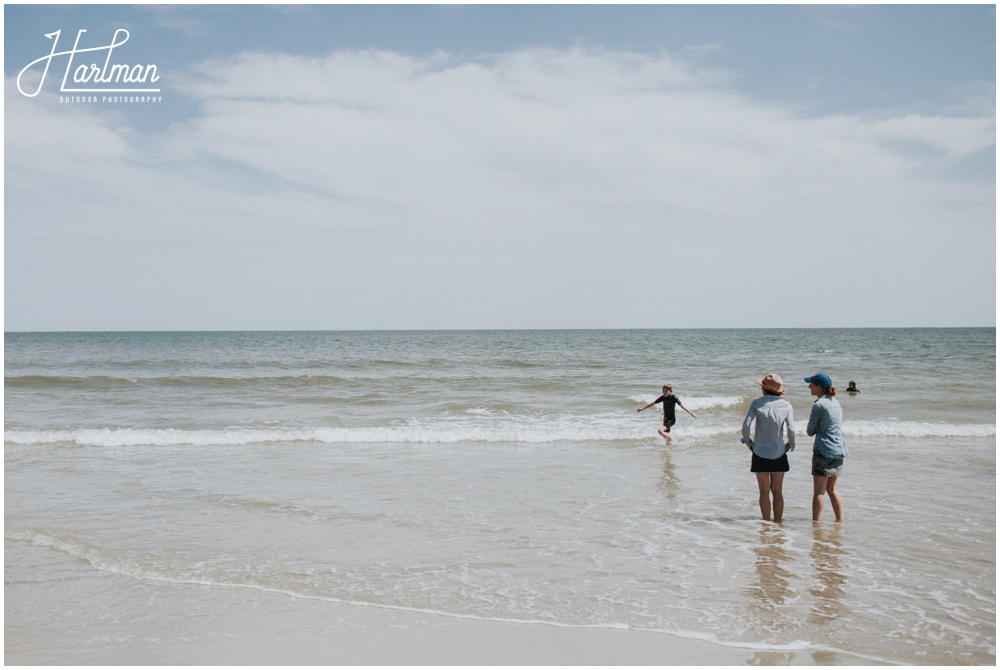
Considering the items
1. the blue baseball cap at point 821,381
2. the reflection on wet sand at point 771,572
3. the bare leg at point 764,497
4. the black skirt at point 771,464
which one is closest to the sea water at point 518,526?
the reflection on wet sand at point 771,572

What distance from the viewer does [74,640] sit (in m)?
5.18

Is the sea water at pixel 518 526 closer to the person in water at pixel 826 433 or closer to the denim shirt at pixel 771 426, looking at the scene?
the person in water at pixel 826 433

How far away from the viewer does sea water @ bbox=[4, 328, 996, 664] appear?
563 cm

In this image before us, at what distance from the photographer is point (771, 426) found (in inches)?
317

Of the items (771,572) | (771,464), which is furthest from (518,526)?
(771,464)

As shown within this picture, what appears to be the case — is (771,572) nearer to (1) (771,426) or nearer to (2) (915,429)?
(1) (771,426)

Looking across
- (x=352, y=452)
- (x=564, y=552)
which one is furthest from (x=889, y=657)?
(x=352, y=452)

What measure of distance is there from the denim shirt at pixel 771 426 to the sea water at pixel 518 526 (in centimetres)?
91

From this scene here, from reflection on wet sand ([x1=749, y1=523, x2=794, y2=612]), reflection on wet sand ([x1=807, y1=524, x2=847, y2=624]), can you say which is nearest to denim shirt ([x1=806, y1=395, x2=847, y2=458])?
reflection on wet sand ([x1=807, y1=524, x2=847, y2=624])

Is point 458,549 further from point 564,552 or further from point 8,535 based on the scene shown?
point 8,535

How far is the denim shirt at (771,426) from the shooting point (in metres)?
8.03

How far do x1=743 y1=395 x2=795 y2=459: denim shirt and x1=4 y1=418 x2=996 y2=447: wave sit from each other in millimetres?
7341

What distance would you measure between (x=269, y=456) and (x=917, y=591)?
10.7m

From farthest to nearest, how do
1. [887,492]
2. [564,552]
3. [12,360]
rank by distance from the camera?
[12,360], [887,492], [564,552]
